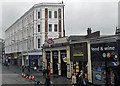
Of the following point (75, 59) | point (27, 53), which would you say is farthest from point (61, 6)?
point (75, 59)

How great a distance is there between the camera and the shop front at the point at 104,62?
2022 cm

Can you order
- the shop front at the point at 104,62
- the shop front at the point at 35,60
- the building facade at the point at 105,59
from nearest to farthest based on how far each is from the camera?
1. the building facade at the point at 105,59
2. the shop front at the point at 104,62
3. the shop front at the point at 35,60

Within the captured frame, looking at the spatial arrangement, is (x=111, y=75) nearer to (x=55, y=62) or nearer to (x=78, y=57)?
(x=78, y=57)

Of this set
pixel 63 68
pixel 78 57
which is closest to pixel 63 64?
pixel 63 68

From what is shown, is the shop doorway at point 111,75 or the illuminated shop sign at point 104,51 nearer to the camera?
the shop doorway at point 111,75

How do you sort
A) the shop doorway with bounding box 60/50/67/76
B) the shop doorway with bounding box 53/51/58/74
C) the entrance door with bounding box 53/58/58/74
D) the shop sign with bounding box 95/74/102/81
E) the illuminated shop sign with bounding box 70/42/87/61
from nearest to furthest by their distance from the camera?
1. the shop sign with bounding box 95/74/102/81
2. the illuminated shop sign with bounding box 70/42/87/61
3. the shop doorway with bounding box 60/50/67/76
4. the shop doorway with bounding box 53/51/58/74
5. the entrance door with bounding box 53/58/58/74

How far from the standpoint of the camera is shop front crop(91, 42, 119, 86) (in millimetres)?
20219

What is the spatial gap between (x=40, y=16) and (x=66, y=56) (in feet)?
65.9

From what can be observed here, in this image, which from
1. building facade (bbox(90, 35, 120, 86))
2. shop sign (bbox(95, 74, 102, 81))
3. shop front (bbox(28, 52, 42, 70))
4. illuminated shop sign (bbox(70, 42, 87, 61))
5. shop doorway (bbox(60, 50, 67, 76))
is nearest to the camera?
building facade (bbox(90, 35, 120, 86))

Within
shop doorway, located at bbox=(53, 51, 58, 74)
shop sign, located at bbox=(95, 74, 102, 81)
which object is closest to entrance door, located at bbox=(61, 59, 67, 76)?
shop doorway, located at bbox=(53, 51, 58, 74)

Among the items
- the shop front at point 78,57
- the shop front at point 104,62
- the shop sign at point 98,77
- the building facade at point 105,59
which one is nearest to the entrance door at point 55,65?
the shop front at point 78,57

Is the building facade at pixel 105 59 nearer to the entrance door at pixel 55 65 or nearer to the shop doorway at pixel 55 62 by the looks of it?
the shop doorway at pixel 55 62

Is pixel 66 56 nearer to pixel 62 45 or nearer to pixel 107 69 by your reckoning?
pixel 62 45

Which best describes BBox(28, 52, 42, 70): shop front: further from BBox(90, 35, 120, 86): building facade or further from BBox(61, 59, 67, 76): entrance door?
BBox(90, 35, 120, 86): building facade
